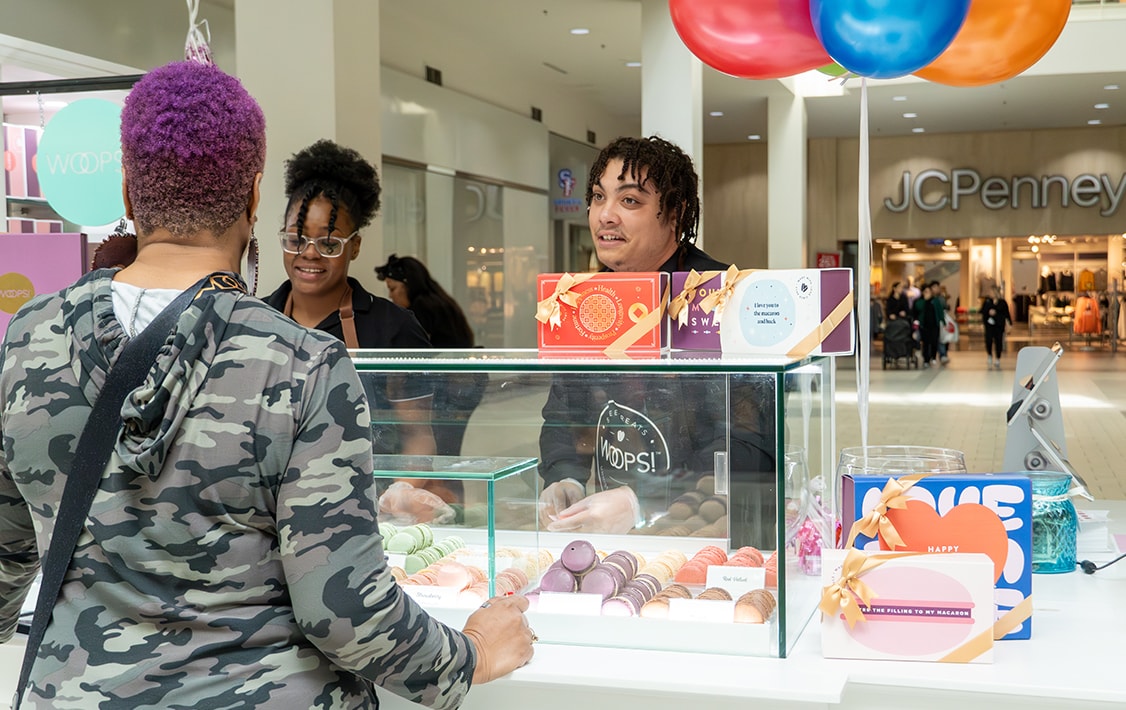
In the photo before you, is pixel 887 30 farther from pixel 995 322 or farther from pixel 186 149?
pixel 995 322

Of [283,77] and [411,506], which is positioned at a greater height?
[283,77]

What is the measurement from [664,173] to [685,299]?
0.85 m

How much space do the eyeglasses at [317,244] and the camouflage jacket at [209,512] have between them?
191 cm

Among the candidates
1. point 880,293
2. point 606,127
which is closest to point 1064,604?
point 606,127

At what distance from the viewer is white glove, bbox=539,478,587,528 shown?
6.42ft

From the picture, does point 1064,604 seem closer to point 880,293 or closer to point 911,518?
point 911,518

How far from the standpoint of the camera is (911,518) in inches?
63.4

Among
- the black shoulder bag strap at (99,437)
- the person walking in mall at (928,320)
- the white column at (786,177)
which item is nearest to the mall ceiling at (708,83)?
the white column at (786,177)

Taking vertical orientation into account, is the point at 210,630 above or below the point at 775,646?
above

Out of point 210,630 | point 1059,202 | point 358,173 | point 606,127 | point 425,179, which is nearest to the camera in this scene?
point 210,630

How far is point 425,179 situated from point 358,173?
7.80m

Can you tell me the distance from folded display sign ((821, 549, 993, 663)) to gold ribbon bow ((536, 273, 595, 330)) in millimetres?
701

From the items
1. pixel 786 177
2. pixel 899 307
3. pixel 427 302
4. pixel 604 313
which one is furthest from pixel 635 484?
pixel 899 307

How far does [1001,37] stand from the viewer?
232cm
